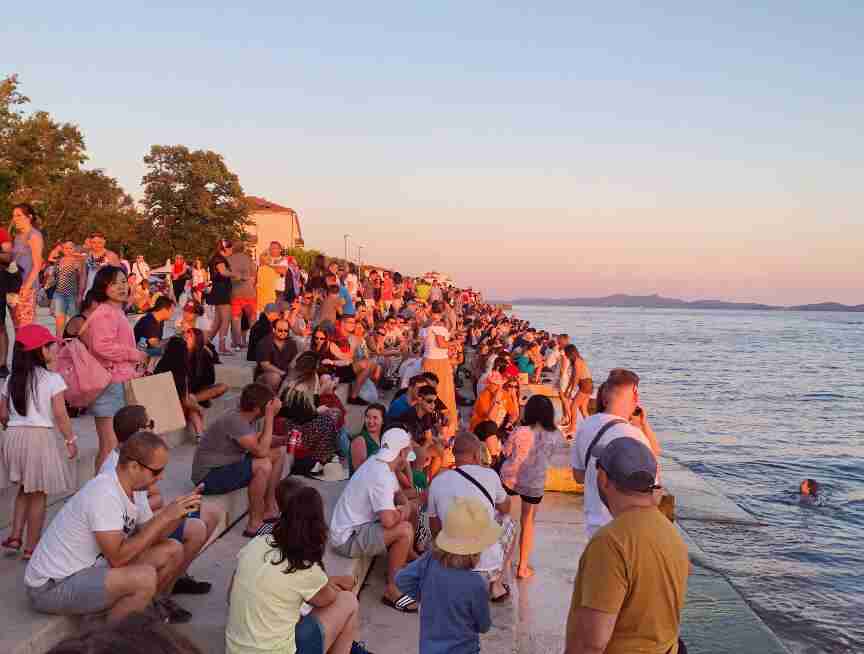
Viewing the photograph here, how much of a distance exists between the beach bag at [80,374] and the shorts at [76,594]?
2.13 meters

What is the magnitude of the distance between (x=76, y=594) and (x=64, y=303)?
651 centimetres

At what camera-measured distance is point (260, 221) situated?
3688 inches

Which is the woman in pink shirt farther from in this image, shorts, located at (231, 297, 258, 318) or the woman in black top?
shorts, located at (231, 297, 258, 318)

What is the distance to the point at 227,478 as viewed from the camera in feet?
20.2

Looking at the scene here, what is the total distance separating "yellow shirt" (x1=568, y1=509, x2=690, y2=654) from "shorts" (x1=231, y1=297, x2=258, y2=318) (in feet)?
32.7

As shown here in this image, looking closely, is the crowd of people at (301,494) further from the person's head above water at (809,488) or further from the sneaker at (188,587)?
the person's head above water at (809,488)

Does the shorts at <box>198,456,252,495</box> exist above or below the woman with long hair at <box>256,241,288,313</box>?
below

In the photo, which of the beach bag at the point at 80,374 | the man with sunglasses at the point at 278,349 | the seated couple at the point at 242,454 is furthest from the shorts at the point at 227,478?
the man with sunglasses at the point at 278,349

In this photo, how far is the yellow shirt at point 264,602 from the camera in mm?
3834

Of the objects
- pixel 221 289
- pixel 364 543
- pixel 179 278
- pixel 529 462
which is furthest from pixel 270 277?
pixel 364 543

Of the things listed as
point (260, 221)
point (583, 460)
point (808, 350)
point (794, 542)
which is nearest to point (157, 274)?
point (794, 542)

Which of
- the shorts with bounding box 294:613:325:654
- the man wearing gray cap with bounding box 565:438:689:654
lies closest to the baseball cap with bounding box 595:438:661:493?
the man wearing gray cap with bounding box 565:438:689:654

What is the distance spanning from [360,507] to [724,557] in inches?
243

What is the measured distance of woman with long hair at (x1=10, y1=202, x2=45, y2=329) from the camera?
722 cm
